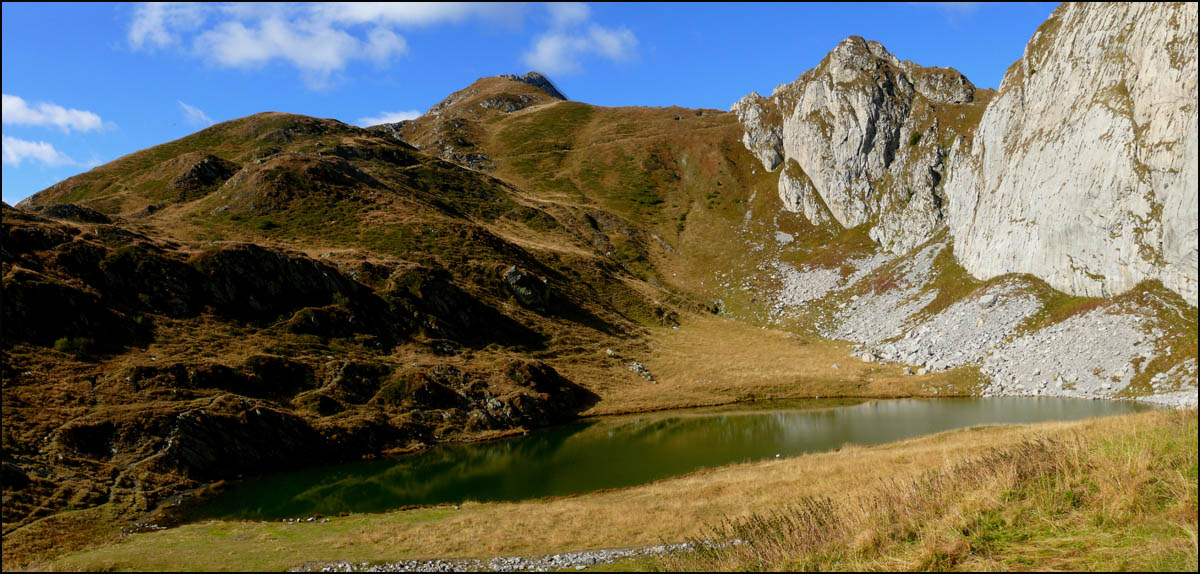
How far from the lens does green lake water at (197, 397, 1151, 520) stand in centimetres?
3897

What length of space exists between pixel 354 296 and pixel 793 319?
7484 cm

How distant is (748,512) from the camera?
79.8 feet

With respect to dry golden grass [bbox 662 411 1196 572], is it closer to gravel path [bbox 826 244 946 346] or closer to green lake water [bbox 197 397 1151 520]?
green lake water [bbox 197 397 1151 520]

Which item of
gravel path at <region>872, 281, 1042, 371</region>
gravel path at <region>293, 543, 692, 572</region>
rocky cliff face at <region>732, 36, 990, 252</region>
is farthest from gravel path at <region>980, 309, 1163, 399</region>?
gravel path at <region>293, 543, 692, 572</region>

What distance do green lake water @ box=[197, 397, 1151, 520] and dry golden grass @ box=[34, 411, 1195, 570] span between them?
4.43 metres

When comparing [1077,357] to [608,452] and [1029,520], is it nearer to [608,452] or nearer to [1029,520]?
[608,452]

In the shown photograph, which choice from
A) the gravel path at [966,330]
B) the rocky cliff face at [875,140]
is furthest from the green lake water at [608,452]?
the rocky cliff face at [875,140]

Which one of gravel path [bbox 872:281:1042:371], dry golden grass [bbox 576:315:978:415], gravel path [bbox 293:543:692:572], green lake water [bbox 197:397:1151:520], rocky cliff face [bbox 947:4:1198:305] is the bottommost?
green lake water [bbox 197:397:1151:520]

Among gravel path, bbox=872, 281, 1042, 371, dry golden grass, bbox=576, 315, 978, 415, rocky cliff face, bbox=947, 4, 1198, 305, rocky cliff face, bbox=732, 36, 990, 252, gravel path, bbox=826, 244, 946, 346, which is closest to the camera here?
rocky cliff face, bbox=947, 4, 1198, 305

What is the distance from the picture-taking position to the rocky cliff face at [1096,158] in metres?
60.8

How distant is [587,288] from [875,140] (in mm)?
77272

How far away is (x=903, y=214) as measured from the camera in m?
115

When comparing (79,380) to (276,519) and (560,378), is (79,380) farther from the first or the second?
(560,378)

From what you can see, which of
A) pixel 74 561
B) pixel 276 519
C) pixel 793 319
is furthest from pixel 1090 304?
pixel 74 561
